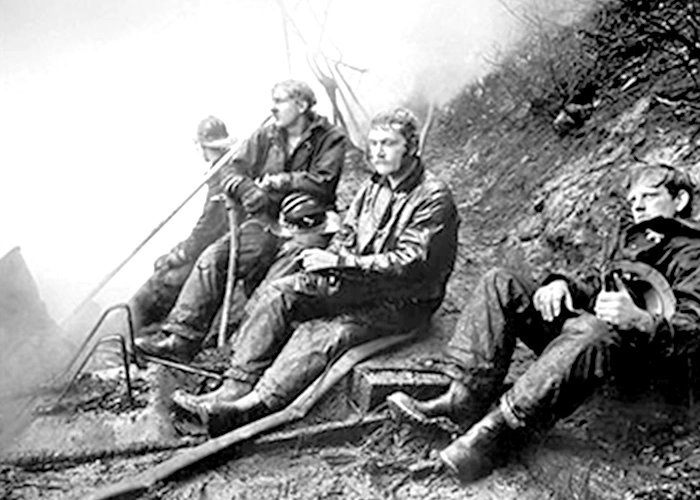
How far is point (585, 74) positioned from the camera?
4.26 metres

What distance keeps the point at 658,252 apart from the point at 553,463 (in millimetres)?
635

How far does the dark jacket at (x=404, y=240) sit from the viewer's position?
2.91m

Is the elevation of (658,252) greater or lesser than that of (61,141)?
lesser

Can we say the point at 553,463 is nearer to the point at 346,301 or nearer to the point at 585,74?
the point at 346,301

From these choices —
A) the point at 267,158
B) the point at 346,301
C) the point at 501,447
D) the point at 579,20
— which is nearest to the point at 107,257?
the point at 267,158

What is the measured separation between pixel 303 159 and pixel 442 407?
4.16 feet

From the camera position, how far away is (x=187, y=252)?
3723 mm

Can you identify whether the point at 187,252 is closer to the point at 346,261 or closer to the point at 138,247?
the point at 138,247

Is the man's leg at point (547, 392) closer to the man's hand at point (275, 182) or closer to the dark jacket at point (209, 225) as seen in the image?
the man's hand at point (275, 182)

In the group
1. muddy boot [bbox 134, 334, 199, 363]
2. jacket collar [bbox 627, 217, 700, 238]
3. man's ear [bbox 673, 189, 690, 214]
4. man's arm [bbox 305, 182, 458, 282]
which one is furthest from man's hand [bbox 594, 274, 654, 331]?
muddy boot [bbox 134, 334, 199, 363]

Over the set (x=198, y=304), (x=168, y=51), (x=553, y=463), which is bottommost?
(x=553, y=463)

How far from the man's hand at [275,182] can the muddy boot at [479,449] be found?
1.34 m

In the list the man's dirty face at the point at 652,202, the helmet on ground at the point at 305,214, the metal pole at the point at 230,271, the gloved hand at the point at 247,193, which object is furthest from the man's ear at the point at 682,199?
the metal pole at the point at 230,271

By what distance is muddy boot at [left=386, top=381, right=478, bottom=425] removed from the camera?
2.55 m
